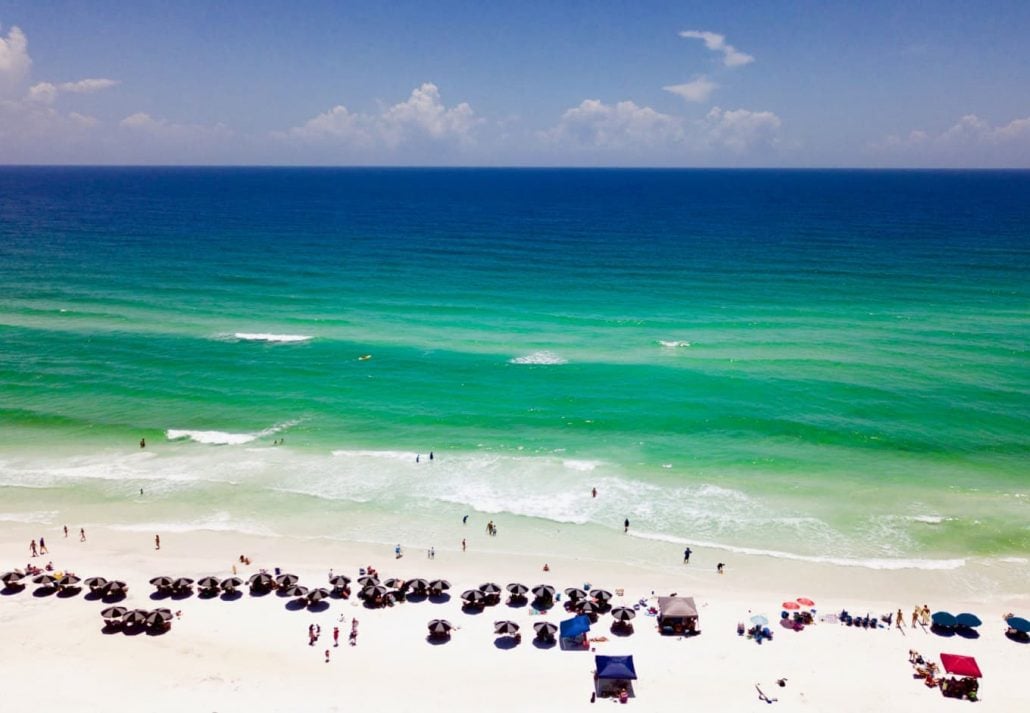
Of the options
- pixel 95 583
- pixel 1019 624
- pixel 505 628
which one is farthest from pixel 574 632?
pixel 95 583

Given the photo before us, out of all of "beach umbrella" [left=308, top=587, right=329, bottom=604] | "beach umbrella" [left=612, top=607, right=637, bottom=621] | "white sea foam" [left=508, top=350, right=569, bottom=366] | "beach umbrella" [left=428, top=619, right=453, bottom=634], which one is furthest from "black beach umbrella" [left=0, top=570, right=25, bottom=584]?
"white sea foam" [left=508, top=350, right=569, bottom=366]

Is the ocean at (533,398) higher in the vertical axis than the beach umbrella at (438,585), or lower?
higher

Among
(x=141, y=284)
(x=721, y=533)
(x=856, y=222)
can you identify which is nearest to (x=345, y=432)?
(x=721, y=533)

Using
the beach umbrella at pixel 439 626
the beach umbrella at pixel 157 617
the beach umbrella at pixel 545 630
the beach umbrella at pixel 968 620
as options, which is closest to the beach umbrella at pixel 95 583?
the beach umbrella at pixel 157 617

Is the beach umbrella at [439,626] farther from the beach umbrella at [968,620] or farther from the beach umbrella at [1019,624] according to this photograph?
the beach umbrella at [1019,624]

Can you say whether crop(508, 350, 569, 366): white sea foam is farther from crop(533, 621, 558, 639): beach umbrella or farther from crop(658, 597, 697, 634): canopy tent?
crop(533, 621, 558, 639): beach umbrella

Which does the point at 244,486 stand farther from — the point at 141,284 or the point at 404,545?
the point at 141,284
